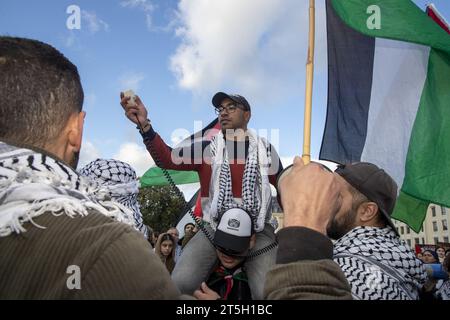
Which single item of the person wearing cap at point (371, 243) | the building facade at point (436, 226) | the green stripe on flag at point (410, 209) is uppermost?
the person wearing cap at point (371, 243)

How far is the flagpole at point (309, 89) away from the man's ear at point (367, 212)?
63cm

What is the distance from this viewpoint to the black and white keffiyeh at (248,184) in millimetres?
3518

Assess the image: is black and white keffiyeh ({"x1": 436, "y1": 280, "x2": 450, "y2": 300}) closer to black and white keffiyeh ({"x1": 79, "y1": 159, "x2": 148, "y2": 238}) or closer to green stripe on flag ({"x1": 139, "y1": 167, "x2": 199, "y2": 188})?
black and white keffiyeh ({"x1": 79, "y1": 159, "x2": 148, "y2": 238})

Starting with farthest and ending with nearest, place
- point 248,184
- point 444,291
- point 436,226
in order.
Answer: point 436,226, point 444,291, point 248,184

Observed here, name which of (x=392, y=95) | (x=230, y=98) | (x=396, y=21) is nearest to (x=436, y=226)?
(x=392, y=95)

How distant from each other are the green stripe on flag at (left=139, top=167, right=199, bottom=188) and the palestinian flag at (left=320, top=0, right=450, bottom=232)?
6503 millimetres

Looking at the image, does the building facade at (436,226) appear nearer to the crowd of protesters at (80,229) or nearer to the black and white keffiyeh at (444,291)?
the black and white keffiyeh at (444,291)

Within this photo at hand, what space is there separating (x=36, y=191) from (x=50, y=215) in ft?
0.33

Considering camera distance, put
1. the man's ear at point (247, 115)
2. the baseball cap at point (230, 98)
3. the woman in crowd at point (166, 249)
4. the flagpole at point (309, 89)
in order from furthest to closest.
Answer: the woman in crowd at point (166, 249), the man's ear at point (247, 115), the baseball cap at point (230, 98), the flagpole at point (309, 89)

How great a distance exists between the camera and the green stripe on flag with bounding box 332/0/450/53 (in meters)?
4.38

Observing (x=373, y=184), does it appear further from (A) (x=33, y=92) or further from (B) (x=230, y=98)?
(A) (x=33, y=92)

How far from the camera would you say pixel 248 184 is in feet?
11.8

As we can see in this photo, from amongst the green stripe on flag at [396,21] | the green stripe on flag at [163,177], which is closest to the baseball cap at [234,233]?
the green stripe on flag at [396,21]

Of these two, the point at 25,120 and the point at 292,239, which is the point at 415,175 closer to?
the point at 292,239
